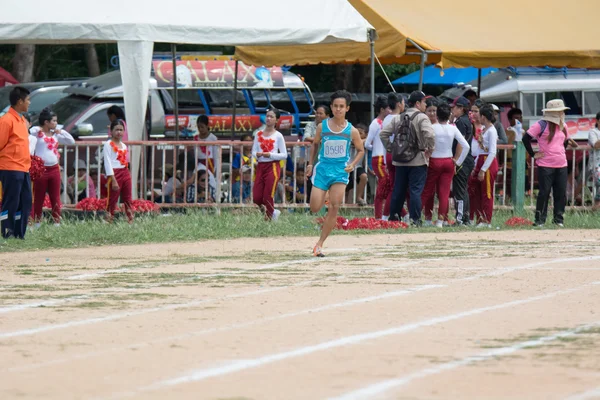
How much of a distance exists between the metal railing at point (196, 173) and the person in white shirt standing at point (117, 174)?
42.7 inches

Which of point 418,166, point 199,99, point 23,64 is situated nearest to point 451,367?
point 418,166

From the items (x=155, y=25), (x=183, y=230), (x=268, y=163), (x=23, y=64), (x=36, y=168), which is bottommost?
(x=183, y=230)

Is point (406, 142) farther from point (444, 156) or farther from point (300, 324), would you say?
point (300, 324)

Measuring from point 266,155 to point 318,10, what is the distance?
2400 mm

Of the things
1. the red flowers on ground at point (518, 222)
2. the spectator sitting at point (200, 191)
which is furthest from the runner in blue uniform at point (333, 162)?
the spectator sitting at point (200, 191)

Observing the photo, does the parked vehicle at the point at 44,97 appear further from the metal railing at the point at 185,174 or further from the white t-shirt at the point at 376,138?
the white t-shirt at the point at 376,138

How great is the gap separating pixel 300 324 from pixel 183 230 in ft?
26.6

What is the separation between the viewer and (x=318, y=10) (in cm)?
1920

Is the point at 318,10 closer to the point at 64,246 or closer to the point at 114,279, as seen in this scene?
the point at 64,246

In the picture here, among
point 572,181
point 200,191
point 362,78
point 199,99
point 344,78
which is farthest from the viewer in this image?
point 344,78

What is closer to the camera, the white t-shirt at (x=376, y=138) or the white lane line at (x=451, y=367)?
the white lane line at (x=451, y=367)

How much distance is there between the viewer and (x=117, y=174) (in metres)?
17.8

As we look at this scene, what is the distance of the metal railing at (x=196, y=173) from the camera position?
19.3m

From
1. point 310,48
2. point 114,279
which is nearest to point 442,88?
point 310,48
